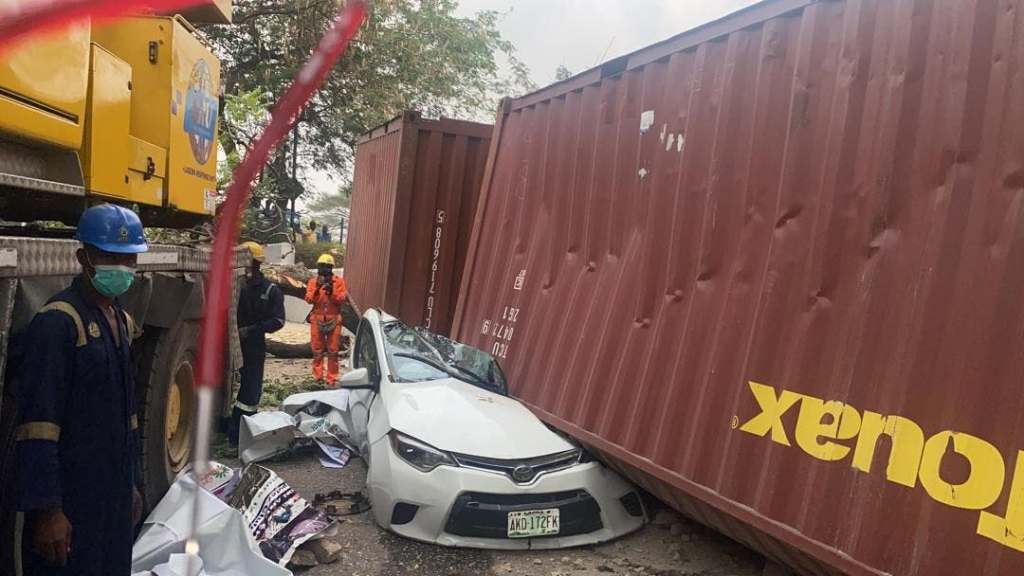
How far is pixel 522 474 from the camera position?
378cm

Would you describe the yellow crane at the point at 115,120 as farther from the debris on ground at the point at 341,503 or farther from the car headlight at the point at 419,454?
the debris on ground at the point at 341,503

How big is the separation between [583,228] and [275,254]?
26.2ft

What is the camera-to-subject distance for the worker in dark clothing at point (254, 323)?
585 cm

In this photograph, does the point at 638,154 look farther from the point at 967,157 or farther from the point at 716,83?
the point at 967,157

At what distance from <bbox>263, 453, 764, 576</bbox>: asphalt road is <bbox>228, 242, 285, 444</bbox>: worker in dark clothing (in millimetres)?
2187

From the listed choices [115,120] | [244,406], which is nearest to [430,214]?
[244,406]

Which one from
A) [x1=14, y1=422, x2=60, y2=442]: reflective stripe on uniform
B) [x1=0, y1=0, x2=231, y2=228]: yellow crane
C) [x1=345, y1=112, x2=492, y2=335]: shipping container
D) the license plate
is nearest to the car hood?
the license plate

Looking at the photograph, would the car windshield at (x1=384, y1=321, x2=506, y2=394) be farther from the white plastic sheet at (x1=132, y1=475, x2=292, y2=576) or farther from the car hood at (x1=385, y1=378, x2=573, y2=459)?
the white plastic sheet at (x1=132, y1=475, x2=292, y2=576)

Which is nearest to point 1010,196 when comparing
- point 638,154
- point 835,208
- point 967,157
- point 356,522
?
point 967,157

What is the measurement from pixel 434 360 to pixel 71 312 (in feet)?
9.69

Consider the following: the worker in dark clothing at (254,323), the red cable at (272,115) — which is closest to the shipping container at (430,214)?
the worker in dark clothing at (254,323)

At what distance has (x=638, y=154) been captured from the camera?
171 inches

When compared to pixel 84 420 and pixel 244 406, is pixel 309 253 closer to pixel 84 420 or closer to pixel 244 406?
pixel 244 406

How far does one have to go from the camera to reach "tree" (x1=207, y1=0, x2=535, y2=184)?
12422 mm
